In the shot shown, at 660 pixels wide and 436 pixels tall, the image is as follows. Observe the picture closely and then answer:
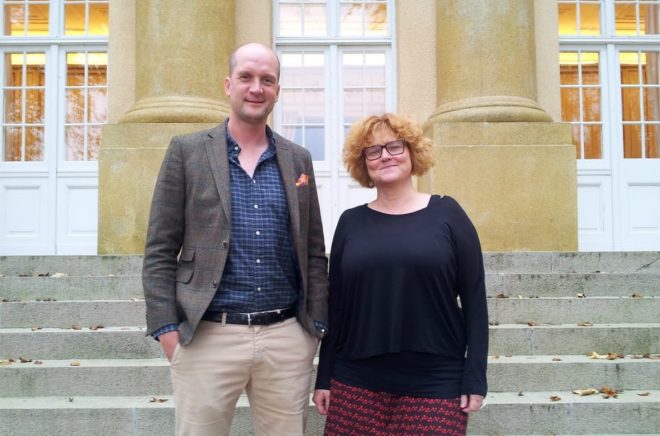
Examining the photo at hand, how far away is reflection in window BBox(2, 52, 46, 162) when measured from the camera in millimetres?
8680

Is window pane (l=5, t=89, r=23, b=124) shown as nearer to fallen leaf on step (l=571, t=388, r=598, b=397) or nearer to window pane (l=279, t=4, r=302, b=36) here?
window pane (l=279, t=4, r=302, b=36)

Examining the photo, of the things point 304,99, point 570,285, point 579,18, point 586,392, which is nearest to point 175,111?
point 304,99

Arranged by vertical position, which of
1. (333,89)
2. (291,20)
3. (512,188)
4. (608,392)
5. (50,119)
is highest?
(291,20)

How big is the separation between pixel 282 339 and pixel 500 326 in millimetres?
2689

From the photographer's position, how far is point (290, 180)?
249 centimetres

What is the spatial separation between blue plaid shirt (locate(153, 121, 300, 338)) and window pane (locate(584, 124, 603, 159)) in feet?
24.8

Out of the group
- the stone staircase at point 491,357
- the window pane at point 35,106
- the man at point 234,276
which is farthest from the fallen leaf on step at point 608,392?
the window pane at point 35,106

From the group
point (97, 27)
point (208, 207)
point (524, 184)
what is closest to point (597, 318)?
point (524, 184)

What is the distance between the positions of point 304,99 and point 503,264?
4.23 m

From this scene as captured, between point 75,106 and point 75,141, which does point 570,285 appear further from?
point 75,106

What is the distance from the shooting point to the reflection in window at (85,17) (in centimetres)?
872

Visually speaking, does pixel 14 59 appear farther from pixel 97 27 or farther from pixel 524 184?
pixel 524 184

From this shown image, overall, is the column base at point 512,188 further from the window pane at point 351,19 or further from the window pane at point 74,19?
the window pane at point 74,19

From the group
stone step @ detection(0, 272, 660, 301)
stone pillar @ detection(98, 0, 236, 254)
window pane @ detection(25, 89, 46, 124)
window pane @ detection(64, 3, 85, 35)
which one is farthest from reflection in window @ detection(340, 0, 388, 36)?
stone step @ detection(0, 272, 660, 301)
